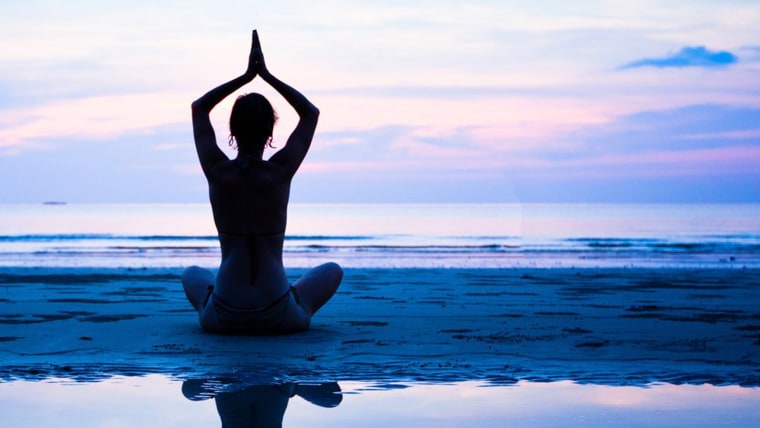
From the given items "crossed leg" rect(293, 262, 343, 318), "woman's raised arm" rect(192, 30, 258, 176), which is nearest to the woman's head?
"woman's raised arm" rect(192, 30, 258, 176)

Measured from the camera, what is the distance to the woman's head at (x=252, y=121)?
17.9 ft

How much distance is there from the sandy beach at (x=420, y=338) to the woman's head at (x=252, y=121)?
1205 millimetres

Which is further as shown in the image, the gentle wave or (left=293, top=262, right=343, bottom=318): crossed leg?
the gentle wave

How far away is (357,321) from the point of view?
693cm

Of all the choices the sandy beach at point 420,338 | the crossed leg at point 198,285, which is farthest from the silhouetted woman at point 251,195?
the crossed leg at point 198,285

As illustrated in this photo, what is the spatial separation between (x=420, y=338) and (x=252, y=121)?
5.65 feet

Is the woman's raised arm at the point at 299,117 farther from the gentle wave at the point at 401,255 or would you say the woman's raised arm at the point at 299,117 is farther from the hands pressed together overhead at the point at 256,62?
the gentle wave at the point at 401,255

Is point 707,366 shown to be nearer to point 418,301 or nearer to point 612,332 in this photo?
point 612,332

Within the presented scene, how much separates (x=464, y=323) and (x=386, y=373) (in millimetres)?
2355

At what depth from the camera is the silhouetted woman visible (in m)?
5.54

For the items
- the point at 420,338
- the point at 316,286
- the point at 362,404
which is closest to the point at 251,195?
the point at 316,286

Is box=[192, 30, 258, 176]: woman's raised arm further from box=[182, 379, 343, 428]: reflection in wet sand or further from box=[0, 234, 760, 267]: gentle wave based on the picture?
box=[0, 234, 760, 267]: gentle wave

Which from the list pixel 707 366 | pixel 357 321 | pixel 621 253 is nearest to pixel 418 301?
pixel 357 321

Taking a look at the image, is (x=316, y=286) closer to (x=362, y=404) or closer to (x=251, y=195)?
(x=251, y=195)
